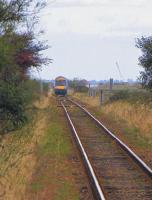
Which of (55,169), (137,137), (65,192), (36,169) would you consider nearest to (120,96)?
(137,137)

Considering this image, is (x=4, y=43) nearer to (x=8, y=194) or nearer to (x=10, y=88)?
(x=10, y=88)

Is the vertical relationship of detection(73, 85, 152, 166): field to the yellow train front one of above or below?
above

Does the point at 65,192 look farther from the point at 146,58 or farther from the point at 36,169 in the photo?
the point at 146,58

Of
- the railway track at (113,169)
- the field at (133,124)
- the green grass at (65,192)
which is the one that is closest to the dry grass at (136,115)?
the field at (133,124)

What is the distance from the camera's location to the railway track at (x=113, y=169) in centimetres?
1591

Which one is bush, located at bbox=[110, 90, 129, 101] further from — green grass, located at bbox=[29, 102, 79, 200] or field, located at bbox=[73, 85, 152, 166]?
green grass, located at bbox=[29, 102, 79, 200]

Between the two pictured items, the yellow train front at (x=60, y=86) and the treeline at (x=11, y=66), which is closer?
the treeline at (x=11, y=66)

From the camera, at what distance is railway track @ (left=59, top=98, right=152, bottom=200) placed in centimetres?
1591

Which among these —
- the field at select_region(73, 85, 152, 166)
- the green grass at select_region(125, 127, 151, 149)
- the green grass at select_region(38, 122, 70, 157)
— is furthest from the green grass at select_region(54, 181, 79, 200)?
the green grass at select_region(125, 127, 151, 149)

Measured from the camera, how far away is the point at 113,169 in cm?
1981

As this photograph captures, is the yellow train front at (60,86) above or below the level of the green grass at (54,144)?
below

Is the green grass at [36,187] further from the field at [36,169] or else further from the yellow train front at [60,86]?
the yellow train front at [60,86]

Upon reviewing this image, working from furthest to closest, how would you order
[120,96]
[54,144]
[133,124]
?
[120,96], [133,124], [54,144]

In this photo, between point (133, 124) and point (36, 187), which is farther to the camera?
point (133, 124)
